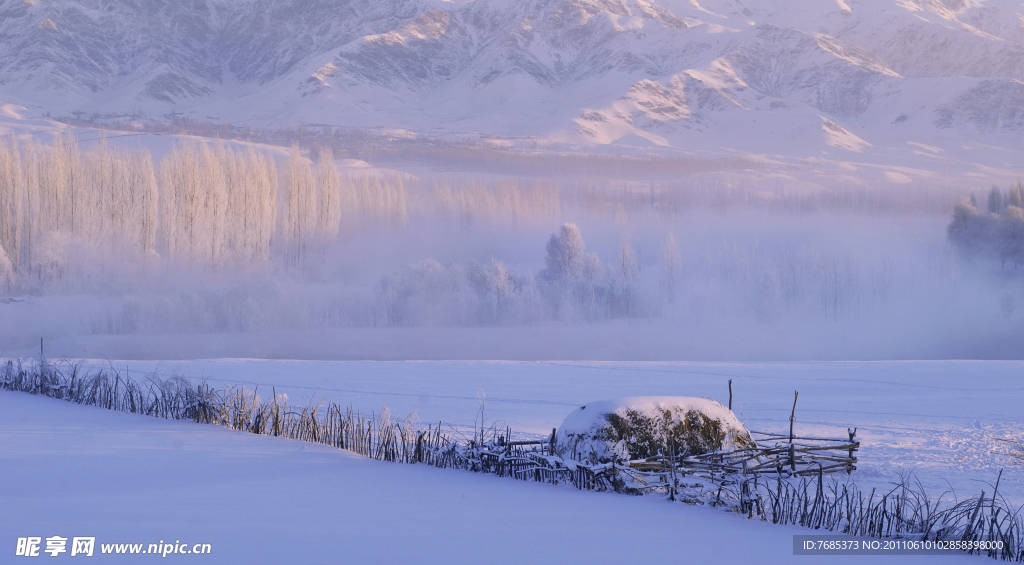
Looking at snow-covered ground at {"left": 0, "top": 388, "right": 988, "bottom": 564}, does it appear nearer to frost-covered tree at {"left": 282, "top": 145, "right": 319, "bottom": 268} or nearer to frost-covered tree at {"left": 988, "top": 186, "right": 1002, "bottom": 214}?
frost-covered tree at {"left": 282, "top": 145, "right": 319, "bottom": 268}

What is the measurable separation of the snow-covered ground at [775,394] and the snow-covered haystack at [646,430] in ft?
8.58

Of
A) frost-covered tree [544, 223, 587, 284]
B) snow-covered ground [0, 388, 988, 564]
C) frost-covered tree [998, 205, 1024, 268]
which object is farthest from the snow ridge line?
frost-covered tree [998, 205, 1024, 268]

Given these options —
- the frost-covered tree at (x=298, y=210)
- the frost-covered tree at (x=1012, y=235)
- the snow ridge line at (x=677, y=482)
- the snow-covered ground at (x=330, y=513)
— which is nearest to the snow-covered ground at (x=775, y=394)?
the snow ridge line at (x=677, y=482)

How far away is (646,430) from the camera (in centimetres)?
1024

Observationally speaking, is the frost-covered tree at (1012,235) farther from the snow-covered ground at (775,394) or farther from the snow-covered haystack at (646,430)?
the snow-covered haystack at (646,430)

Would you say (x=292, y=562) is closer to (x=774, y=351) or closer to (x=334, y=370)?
(x=334, y=370)

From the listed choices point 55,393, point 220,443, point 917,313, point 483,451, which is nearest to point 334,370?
point 55,393

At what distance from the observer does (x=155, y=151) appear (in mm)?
99312

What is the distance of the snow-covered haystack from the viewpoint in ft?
33.3

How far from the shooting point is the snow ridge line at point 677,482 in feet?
25.7

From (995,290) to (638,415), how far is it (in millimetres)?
85754

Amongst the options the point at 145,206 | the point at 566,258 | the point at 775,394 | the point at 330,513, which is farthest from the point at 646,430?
the point at 566,258

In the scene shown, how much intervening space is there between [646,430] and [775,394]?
1583 centimetres

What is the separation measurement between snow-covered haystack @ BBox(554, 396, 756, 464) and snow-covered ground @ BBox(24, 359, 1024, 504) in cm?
262
